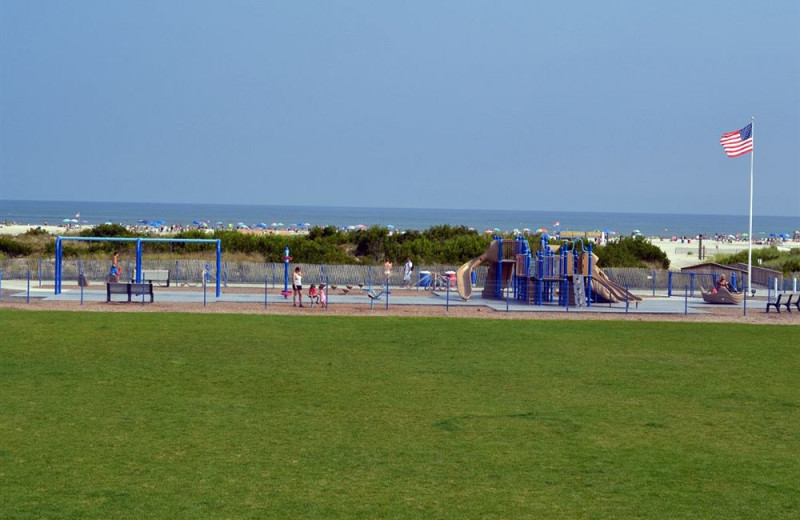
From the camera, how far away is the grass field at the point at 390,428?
10125 millimetres

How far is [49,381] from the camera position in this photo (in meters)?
16.3

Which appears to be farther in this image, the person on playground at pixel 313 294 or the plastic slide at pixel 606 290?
the plastic slide at pixel 606 290

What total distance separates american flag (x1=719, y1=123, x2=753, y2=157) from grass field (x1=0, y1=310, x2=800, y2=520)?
731 inches

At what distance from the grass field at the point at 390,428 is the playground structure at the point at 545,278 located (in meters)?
11.2

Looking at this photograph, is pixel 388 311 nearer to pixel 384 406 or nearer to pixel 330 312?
pixel 330 312

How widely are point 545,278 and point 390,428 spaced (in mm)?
21687

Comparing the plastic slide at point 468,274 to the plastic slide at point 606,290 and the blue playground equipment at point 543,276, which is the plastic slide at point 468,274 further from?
the plastic slide at point 606,290

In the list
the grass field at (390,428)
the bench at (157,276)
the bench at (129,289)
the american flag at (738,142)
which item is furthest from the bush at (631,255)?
the grass field at (390,428)

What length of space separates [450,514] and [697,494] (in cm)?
277

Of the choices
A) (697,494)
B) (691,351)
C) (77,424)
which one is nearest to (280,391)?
(77,424)

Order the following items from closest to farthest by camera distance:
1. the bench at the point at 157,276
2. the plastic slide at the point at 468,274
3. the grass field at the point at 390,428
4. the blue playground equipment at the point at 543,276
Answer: the grass field at the point at 390,428 → the blue playground equipment at the point at 543,276 → the plastic slide at the point at 468,274 → the bench at the point at 157,276

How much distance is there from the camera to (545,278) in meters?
34.4

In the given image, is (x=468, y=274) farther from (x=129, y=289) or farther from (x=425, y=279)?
(x=129, y=289)

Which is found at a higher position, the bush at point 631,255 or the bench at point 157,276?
the bush at point 631,255
